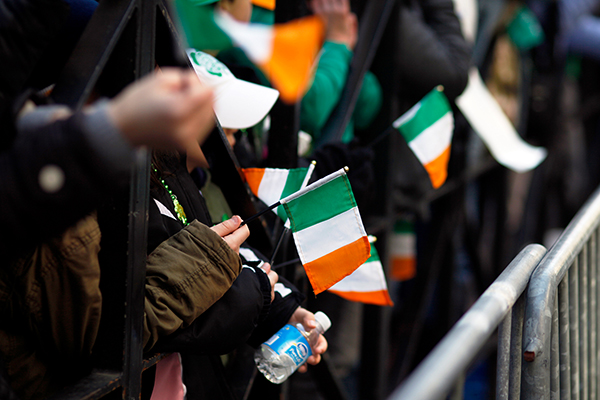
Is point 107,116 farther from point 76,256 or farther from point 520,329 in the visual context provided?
point 520,329

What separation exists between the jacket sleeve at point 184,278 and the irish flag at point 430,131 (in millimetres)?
1218

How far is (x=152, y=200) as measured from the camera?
1.31m

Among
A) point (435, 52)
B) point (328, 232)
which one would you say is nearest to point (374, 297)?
point (328, 232)

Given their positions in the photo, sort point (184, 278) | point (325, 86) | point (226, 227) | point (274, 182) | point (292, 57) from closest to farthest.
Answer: point (292, 57), point (184, 278), point (226, 227), point (274, 182), point (325, 86)

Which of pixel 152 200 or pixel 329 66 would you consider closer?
pixel 152 200

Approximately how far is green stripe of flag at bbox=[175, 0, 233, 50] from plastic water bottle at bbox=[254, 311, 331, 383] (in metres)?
0.79

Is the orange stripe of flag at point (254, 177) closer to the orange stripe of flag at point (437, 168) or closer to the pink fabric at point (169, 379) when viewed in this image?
the pink fabric at point (169, 379)

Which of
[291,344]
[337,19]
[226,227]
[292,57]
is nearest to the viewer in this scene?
[292,57]

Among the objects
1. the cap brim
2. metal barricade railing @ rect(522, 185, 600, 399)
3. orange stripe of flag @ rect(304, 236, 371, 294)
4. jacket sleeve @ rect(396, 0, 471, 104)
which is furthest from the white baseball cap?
jacket sleeve @ rect(396, 0, 471, 104)

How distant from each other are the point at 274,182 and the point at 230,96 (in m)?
0.28

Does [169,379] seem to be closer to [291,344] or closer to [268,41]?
[291,344]

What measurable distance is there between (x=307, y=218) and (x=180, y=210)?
1.05 ft

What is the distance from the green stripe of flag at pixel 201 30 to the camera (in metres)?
0.96

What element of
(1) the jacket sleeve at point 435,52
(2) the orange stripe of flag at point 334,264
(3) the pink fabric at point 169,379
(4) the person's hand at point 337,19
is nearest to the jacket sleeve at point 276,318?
(2) the orange stripe of flag at point 334,264
